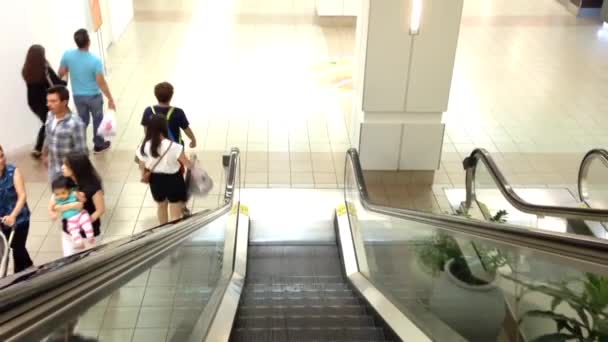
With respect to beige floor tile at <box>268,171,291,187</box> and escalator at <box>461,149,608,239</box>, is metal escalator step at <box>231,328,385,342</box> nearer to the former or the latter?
escalator at <box>461,149,608,239</box>

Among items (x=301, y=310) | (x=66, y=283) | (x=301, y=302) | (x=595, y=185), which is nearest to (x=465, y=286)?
(x=301, y=310)

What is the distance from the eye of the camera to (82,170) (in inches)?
162

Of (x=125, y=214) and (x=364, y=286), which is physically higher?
(x=364, y=286)

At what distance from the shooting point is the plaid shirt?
4.93m

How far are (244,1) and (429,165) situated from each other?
873cm

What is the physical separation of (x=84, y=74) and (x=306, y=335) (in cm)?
437

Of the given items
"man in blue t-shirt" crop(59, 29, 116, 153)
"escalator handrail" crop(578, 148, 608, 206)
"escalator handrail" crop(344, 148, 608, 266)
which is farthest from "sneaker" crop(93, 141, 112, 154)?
"escalator handrail" crop(578, 148, 608, 206)

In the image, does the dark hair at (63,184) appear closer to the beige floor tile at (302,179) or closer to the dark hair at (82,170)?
the dark hair at (82,170)

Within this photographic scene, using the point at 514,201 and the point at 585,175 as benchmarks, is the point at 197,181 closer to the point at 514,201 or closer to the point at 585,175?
the point at 514,201

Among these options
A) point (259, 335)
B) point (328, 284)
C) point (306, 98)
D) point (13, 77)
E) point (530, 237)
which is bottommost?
point (306, 98)

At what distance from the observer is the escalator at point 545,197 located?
437 cm

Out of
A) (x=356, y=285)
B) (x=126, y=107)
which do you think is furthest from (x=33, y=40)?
(x=356, y=285)

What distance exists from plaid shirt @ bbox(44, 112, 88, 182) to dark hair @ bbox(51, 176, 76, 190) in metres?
0.84

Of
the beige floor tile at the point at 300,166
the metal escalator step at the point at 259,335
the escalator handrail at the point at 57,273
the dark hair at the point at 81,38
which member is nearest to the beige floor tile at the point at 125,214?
the dark hair at the point at 81,38
